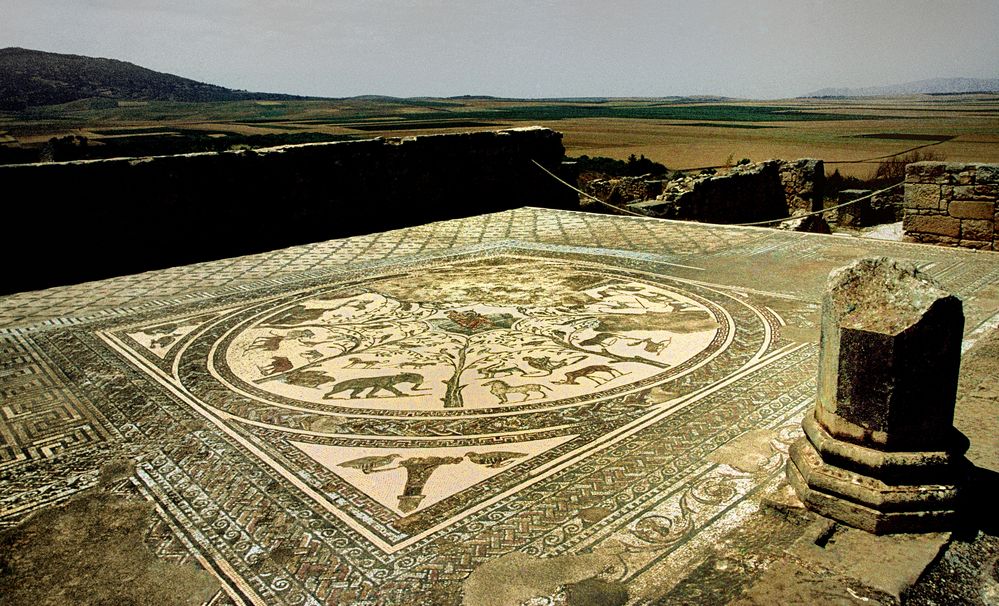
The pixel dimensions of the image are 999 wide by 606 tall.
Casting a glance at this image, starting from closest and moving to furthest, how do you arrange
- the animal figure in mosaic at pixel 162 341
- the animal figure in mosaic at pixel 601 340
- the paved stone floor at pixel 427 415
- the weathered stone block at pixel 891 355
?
the weathered stone block at pixel 891 355
the paved stone floor at pixel 427 415
the animal figure in mosaic at pixel 601 340
the animal figure in mosaic at pixel 162 341

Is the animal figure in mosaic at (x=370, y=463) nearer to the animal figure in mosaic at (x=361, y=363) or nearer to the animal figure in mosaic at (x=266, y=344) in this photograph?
the animal figure in mosaic at (x=361, y=363)

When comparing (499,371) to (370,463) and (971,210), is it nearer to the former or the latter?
(370,463)

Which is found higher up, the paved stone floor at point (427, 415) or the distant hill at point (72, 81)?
the distant hill at point (72, 81)

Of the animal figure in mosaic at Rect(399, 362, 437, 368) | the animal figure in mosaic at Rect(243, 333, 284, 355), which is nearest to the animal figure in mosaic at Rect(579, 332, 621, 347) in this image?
the animal figure in mosaic at Rect(399, 362, 437, 368)

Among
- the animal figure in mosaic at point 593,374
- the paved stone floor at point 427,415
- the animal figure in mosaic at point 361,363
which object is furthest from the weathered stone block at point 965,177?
the animal figure in mosaic at point 361,363

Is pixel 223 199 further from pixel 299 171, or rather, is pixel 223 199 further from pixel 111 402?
pixel 111 402

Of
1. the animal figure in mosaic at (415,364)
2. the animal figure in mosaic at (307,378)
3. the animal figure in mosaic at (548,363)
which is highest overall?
the animal figure in mosaic at (415,364)

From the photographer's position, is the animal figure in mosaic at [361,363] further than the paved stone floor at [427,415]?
Yes

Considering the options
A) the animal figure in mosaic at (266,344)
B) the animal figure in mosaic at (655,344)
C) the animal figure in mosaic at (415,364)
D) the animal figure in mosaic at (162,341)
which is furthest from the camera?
the animal figure in mosaic at (162,341)
